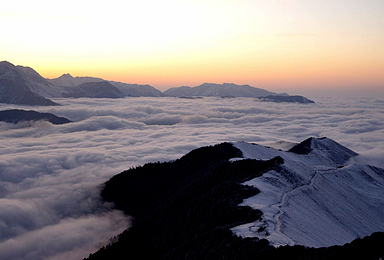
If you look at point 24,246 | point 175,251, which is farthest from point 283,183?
point 24,246

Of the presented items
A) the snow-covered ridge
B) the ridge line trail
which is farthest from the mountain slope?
the ridge line trail

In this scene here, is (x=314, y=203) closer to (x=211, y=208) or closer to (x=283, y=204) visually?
(x=283, y=204)

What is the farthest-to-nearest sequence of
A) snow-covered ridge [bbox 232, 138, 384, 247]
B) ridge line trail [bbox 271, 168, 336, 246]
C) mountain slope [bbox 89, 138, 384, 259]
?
snow-covered ridge [bbox 232, 138, 384, 247], ridge line trail [bbox 271, 168, 336, 246], mountain slope [bbox 89, 138, 384, 259]

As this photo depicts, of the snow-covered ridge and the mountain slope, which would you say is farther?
the snow-covered ridge

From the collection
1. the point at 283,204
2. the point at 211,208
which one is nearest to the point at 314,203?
the point at 283,204

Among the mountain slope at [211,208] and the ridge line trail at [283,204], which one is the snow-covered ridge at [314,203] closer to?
the ridge line trail at [283,204]

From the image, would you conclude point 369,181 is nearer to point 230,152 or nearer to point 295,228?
point 230,152

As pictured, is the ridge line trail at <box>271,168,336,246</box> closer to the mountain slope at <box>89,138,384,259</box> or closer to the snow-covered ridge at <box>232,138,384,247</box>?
the snow-covered ridge at <box>232,138,384,247</box>

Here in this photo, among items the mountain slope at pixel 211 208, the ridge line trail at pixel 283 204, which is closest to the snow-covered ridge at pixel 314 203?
the ridge line trail at pixel 283 204

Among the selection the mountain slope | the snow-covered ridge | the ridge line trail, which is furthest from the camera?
the snow-covered ridge
